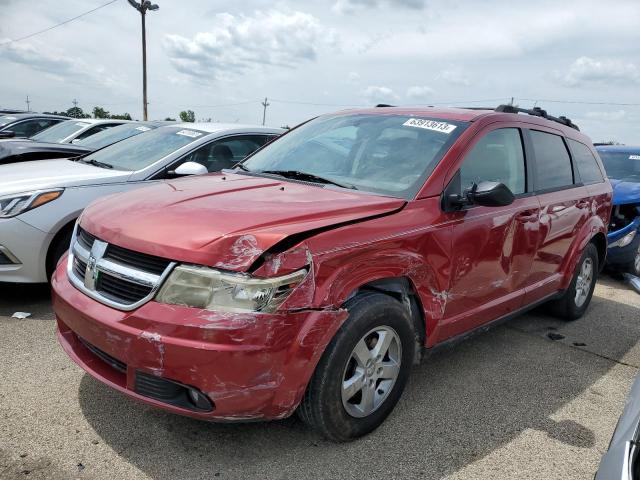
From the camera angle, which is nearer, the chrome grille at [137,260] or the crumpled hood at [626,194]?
the chrome grille at [137,260]

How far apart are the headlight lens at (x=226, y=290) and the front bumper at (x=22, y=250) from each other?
234 cm

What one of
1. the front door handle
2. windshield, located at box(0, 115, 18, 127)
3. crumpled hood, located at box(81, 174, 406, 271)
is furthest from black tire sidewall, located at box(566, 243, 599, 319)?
windshield, located at box(0, 115, 18, 127)

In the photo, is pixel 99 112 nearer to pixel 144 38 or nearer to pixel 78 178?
pixel 144 38

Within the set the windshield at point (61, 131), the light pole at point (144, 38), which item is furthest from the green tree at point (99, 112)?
the windshield at point (61, 131)

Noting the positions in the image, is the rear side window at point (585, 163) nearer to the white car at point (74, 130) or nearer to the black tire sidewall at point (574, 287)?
the black tire sidewall at point (574, 287)

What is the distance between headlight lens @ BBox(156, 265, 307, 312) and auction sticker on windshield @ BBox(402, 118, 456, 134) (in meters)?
1.62

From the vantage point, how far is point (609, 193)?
497cm

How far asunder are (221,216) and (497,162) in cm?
200

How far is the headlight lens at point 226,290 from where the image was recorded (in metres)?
2.20

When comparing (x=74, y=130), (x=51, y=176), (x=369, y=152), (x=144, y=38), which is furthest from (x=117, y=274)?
(x=144, y=38)

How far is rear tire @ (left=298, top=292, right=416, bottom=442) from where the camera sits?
8.04ft

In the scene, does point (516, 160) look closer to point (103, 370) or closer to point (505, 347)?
point (505, 347)

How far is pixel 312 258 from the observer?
2316 mm

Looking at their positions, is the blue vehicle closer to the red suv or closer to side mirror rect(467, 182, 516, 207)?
the red suv
